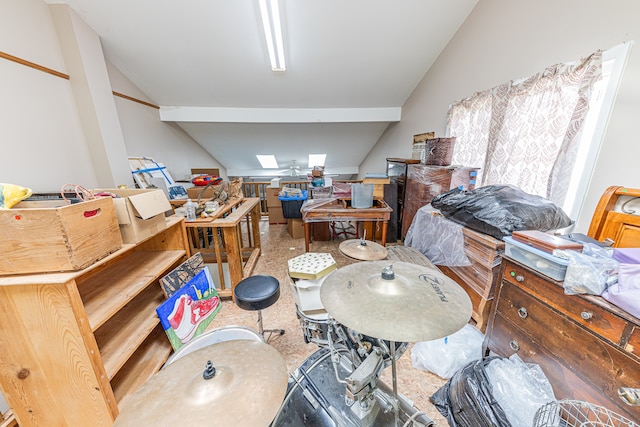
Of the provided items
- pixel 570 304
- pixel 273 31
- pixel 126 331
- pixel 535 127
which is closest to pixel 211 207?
pixel 126 331

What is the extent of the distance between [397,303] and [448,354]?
101 cm

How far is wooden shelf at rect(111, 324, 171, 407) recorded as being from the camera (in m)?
1.21

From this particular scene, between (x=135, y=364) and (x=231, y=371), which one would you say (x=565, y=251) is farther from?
(x=135, y=364)

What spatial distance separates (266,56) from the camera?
298 centimetres

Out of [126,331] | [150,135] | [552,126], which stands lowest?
[126,331]

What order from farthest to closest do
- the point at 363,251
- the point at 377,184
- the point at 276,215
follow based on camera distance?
the point at 276,215
the point at 377,184
the point at 363,251

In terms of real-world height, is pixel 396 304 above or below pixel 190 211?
below

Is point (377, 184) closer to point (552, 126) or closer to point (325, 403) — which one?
point (552, 126)

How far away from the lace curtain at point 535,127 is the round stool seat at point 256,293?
7.10ft

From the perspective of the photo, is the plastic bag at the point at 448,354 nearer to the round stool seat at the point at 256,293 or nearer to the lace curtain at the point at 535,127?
the round stool seat at the point at 256,293

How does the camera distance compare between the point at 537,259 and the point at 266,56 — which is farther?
the point at 266,56

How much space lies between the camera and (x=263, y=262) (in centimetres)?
288

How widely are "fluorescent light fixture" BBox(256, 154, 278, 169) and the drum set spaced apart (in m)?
5.76

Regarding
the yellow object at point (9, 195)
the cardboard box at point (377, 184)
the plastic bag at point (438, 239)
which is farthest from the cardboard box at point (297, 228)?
the yellow object at point (9, 195)
